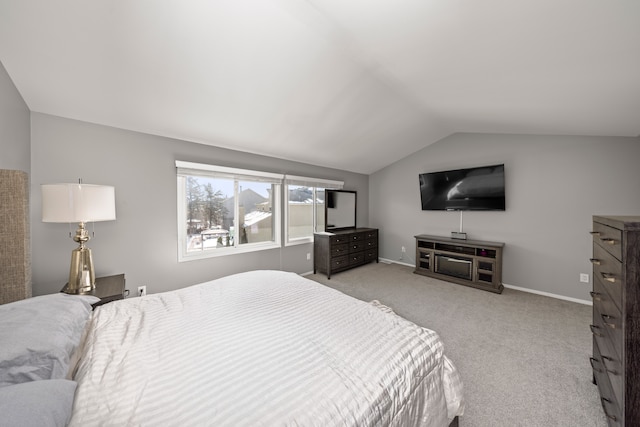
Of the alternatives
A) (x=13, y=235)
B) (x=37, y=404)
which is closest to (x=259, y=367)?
(x=37, y=404)

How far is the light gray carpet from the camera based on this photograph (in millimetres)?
1503

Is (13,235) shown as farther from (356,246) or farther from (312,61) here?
(356,246)

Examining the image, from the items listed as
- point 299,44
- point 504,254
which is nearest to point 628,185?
point 504,254

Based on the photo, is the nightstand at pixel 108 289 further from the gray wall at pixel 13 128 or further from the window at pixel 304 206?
the window at pixel 304 206

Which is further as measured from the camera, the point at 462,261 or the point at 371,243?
the point at 371,243

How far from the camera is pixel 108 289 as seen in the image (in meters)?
1.95

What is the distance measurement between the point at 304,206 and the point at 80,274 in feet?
10.00

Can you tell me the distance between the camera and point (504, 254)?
373 centimetres

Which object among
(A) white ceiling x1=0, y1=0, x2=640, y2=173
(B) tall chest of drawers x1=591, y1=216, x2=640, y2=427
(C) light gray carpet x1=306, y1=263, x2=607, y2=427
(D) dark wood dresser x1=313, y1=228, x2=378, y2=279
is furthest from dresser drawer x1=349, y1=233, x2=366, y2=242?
(B) tall chest of drawers x1=591, y1=216, x2=640, y2=427

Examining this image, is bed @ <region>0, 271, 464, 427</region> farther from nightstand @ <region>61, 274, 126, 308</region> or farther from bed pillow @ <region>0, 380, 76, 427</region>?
nightstand @ <region>61, 274, 126, 308</region>

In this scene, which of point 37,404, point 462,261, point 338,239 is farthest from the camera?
point 338,239

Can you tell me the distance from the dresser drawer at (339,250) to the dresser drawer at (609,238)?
10.1 feet

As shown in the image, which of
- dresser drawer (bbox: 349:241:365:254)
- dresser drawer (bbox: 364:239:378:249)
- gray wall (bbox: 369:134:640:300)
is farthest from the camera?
dresser drawer (bbox: 364:239:378:249)

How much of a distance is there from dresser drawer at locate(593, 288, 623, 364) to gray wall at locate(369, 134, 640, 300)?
2.28 meters
